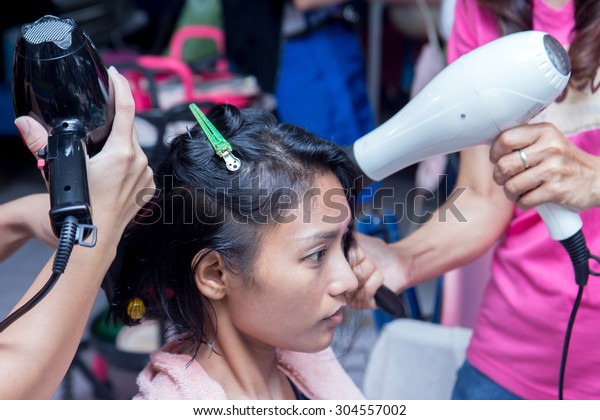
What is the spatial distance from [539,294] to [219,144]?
1.59ft

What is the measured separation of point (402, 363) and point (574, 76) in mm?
706

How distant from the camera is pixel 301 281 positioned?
0.91m

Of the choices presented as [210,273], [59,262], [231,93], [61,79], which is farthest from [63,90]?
[231,93]

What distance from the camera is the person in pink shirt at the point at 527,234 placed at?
0.87 m

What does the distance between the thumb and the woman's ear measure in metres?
0.24

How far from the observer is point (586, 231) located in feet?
3.28

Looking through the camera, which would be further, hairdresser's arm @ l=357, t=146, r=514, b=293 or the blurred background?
the blurred background

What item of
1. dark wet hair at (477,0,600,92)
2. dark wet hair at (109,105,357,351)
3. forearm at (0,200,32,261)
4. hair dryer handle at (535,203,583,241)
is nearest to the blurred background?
forearm at (0,200,32,261)

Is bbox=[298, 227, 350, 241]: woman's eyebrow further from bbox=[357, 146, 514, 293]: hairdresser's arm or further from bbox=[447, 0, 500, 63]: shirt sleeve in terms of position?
bbox=[447, 0, 500, 63]: shirt sleeve

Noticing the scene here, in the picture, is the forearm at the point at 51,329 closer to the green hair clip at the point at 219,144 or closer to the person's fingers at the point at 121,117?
the person's fingers at the point at 121,117

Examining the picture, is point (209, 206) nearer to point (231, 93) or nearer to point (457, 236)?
point (457, 236)

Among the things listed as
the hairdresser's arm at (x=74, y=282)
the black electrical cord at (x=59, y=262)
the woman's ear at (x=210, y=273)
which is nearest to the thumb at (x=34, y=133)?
the hairdresser's arm at (x=74, y=282)

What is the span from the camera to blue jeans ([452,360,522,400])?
108 centimetres
